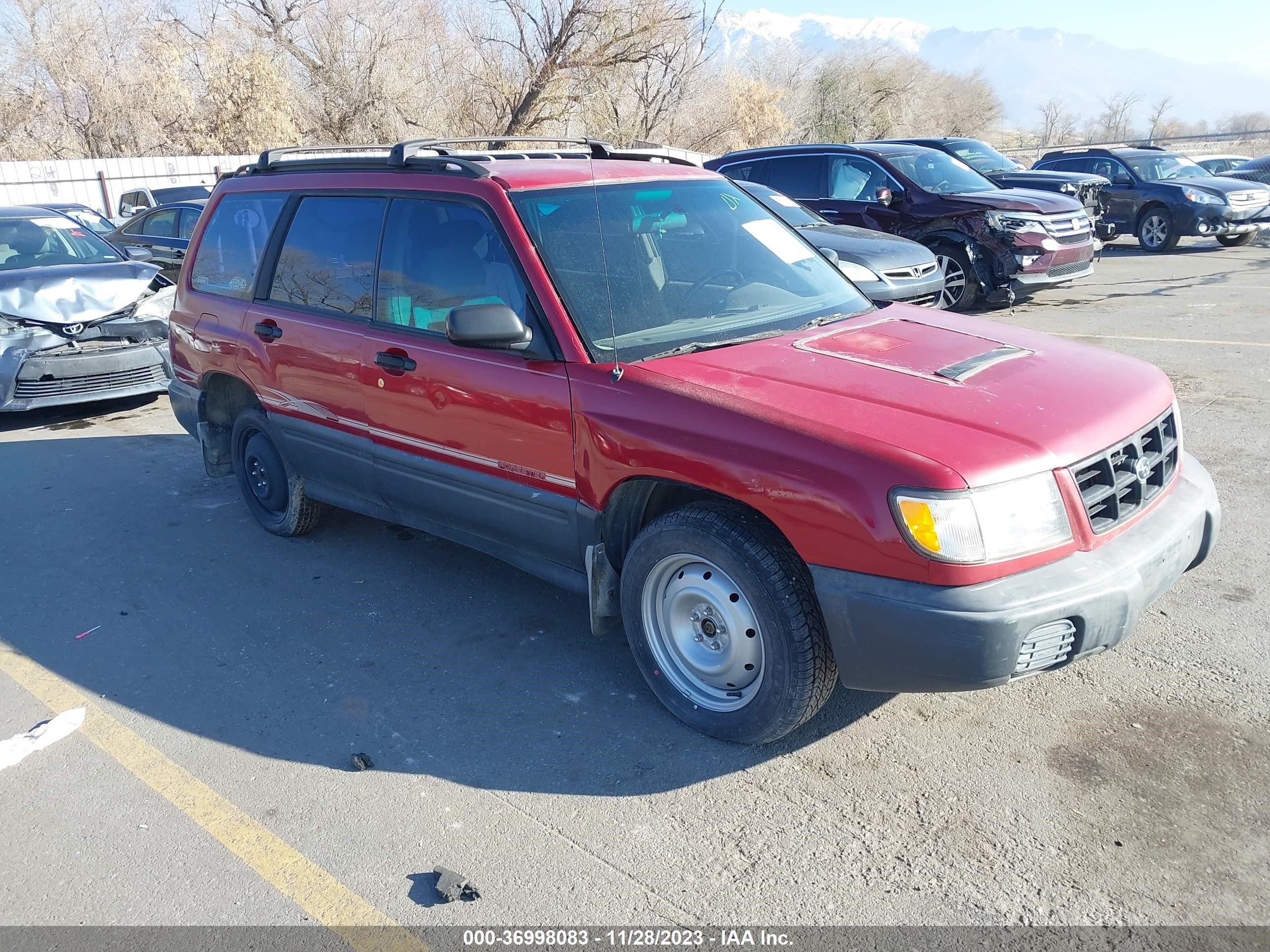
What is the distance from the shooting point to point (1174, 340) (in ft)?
29.9

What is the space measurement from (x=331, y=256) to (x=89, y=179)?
925 inches

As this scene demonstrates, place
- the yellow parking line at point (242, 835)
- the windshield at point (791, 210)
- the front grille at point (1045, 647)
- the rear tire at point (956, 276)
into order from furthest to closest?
the rear tire at point (956, 276) < the windshield at point (791, 210) < the front grille at point (1045, 647) < the yellow parking line at point (242, 835)

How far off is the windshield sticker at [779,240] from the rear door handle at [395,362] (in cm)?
158

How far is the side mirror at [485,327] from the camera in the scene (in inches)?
140

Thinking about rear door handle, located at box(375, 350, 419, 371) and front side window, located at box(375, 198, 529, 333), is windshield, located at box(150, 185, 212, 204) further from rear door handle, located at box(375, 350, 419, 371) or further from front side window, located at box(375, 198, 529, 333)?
rear door handle, located at box(375, 350, 419, 371)

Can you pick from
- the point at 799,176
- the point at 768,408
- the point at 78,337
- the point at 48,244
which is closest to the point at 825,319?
the point at 768,408

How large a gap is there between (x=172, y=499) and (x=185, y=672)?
2477 millimetres

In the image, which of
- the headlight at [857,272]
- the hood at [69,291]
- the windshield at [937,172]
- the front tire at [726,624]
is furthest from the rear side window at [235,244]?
the windshield at [937,172]

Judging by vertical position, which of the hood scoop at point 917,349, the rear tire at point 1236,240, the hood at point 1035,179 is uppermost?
the hood scoop at point 917,349

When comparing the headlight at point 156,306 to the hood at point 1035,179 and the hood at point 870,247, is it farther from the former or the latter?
the hood at point 1035,179

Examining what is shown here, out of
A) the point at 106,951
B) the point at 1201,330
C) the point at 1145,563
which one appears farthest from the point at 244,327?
the point at 1201,330

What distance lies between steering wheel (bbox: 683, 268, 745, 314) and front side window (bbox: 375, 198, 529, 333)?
660 mm

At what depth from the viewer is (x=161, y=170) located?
2533 cm

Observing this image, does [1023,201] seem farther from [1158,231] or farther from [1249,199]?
[1249,199]
